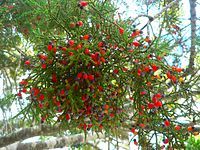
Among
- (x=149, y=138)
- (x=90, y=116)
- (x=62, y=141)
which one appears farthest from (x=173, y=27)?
(x=90, y=116)

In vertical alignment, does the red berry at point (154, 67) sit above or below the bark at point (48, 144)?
above

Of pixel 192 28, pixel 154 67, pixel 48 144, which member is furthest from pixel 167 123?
pixel 192 28

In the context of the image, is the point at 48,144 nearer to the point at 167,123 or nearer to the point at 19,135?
the point at 19,135

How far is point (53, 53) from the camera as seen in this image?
4.93 ft

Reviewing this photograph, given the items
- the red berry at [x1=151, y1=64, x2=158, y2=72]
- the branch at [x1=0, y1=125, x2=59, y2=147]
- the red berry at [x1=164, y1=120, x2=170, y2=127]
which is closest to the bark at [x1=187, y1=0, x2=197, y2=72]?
the branch at [x1=0, y1=125, x2=59, y2=147]

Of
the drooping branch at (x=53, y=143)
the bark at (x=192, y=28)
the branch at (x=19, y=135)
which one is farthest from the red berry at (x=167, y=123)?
the bark at (x=192, y=28)

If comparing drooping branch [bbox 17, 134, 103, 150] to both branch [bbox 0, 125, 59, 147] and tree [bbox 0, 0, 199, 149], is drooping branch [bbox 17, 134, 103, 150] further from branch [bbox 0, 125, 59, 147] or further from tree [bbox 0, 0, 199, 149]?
tree [bbox 0, 0, 199, 149]

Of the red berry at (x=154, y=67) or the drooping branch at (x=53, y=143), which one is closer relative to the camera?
the red berry at (x=154, y=67)

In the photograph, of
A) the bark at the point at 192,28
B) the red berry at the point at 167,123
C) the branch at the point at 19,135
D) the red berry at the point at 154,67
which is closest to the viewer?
the red berry at the point at 154,67

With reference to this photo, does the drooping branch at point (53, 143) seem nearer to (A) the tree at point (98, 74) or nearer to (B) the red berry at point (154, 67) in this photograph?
(A) the tree at point (98, 74)

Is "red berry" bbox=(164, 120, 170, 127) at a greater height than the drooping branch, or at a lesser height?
greater

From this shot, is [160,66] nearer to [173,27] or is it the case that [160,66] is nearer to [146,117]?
[146,117]

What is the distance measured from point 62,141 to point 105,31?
1.43 metres

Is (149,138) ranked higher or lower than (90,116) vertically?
lower
